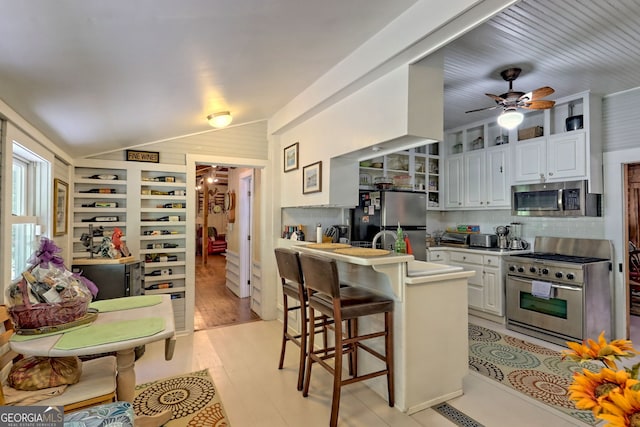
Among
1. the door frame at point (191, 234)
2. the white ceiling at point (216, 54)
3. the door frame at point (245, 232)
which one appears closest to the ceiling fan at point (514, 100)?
the white ceiling at point (216, 54)

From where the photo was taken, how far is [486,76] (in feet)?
10.4

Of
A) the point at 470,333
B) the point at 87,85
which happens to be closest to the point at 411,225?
the point at 470,333

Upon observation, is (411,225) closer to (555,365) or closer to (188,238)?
(555,365)

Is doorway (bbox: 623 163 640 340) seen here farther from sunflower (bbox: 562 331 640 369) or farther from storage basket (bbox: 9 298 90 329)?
storage basket (bbox: 9 298 90 329)

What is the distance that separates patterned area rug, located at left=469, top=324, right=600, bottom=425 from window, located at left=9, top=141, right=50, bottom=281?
146 inches

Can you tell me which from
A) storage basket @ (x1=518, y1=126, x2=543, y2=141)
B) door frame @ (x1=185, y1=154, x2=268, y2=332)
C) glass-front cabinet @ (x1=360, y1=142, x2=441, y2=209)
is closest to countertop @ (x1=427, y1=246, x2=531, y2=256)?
glass-front cabinet @ (x1=360, y1=142, x2=441, y2=209)

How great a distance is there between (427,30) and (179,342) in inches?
142

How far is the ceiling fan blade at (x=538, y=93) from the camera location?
255 cm

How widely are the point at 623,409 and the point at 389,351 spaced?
1714 mm

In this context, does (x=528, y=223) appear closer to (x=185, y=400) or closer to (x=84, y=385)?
(x=185, y=400)

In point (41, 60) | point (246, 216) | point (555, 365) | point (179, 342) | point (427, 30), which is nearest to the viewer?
point (41, 60)

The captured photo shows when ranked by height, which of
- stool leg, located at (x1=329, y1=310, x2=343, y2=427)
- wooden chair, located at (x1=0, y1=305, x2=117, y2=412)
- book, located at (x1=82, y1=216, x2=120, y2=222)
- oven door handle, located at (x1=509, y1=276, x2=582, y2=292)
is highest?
book, located at (x1=82, y1=216, x2=120, y2=222)

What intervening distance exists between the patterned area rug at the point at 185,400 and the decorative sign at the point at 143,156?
2.31m

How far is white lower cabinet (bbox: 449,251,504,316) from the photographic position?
4.02 m
